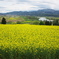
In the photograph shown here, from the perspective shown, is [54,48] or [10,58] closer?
[10,58]

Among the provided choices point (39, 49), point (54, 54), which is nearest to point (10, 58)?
point (39, 49)

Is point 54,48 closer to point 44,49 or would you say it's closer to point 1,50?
point 44,49

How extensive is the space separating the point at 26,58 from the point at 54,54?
1194 millimetres

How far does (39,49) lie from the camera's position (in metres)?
7.41

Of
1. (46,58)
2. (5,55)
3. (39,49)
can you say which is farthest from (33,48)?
(5,55)

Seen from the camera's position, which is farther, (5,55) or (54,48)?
(54,48)

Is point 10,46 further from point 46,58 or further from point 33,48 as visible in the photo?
point 46,58

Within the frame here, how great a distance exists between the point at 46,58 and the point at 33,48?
0.74m

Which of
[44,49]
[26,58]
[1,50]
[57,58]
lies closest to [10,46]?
[1,50]

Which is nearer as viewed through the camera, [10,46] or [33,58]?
[33,58]

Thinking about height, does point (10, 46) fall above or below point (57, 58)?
above

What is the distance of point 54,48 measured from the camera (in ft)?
25.1

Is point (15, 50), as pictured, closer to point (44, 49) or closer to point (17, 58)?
point (17, 58)

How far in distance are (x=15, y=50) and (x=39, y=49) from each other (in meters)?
1.03
